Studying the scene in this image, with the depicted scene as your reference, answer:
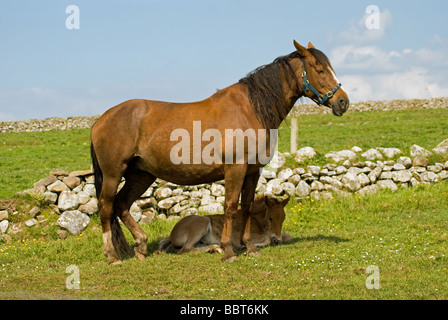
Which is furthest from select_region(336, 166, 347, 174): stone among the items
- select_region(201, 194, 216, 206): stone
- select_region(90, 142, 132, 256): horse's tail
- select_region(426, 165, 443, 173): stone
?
select_region(90, 142, 132, 256): horse's tail

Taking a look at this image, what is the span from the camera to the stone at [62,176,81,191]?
1224cm

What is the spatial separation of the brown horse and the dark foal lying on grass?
0.61 meters

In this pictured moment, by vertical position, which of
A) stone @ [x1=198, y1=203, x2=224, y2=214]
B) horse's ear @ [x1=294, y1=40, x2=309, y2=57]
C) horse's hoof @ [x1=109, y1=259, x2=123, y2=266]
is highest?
horse's ear @ [x1=294, y1=40, x2=309, y2=57]

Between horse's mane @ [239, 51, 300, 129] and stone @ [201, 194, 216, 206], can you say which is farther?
stone @ [201, 194, 216, 206]

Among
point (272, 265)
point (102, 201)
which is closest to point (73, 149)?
point (102, 201)

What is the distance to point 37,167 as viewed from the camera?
63.8ft

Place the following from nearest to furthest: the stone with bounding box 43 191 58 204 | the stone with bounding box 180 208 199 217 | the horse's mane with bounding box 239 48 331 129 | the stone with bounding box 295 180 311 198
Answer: the horse's mane with bounding box 239 48 331 129
the stone with bounding box 180 208 199 217
the stone with bounding box 43 191 58 204
the stone with bounding box 295 180 311 198

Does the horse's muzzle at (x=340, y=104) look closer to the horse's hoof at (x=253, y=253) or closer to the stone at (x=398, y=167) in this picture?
the horse's hoof at (x=253, y=253)

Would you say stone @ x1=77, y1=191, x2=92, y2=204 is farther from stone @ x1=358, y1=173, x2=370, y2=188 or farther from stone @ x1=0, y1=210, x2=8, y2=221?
stone @ x1=358, y1=173, x2=370, y2=188

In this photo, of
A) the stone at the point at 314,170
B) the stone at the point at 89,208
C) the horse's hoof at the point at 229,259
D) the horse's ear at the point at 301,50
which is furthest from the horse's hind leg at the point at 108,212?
the stone at the point at 314,170

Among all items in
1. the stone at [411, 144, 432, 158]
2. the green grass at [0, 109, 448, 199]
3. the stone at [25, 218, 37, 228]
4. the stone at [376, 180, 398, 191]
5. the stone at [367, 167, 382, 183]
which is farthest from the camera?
the green grass at [0, 109, 448, 199]

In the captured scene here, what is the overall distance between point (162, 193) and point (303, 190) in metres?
3.51

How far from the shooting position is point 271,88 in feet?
24.5

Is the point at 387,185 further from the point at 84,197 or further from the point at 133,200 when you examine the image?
the point at 84,197
